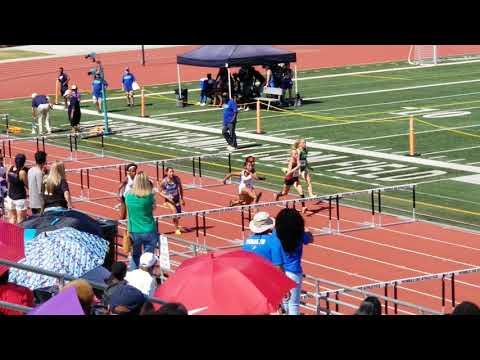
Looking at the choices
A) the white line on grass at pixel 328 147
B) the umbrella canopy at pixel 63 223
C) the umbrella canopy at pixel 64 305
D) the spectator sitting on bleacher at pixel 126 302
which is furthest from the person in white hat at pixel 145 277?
the white line on grass at pixel 328 147

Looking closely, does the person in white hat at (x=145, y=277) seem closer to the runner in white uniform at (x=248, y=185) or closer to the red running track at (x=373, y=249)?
the red running track at (x=373, y=249)

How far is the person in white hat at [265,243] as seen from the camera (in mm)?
11375

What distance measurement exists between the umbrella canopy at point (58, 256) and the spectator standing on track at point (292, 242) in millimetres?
1753

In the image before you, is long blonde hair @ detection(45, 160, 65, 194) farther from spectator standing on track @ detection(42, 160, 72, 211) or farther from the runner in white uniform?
the runner in white uniform

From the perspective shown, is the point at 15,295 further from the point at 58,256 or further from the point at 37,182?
the point at 37,182

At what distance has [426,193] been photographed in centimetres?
2606

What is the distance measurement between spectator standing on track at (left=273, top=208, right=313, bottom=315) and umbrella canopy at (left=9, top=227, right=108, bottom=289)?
5.75 ft

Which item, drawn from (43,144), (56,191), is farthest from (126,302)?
(43,144)

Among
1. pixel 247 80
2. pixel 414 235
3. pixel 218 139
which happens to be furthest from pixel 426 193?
pixel 247 80

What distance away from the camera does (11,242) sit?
11.4m

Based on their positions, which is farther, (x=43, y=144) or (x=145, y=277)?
(x=43, y=144)

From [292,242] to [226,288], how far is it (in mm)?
1862
